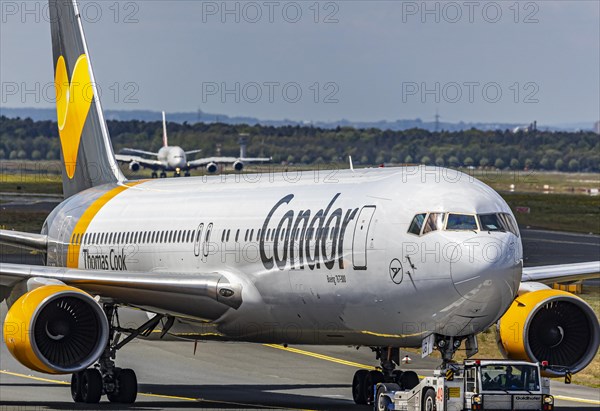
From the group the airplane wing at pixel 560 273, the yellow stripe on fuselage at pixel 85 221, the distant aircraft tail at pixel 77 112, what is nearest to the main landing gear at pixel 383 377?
the airplane wing at pixel 560 273

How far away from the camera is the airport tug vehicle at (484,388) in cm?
2561

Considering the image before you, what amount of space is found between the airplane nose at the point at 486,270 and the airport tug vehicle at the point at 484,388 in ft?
3.81

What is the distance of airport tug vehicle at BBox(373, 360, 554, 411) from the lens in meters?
25.6

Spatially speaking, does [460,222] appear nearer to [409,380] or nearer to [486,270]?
[486,270]

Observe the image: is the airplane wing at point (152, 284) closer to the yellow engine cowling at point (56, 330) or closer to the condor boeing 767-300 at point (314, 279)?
the condor boeing 767-300 at point (314, 279)

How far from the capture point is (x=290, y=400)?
1330 inches

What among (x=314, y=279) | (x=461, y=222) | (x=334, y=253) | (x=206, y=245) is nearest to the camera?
(x=461, y=222)

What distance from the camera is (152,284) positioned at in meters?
31.7

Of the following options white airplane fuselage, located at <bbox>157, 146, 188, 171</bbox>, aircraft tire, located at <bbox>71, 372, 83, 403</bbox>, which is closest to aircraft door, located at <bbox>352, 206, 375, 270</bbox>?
aircraft tire, located at <bbox>71, 372, 83, 403</bbox>

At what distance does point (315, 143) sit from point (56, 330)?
11566 cm

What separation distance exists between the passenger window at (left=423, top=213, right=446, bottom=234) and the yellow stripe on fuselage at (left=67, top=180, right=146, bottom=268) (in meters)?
15.9

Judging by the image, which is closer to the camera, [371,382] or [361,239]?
[361,239]

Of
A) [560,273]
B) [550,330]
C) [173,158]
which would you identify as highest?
[560,273]

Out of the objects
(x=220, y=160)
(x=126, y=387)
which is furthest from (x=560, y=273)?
(x=220, y=160)
